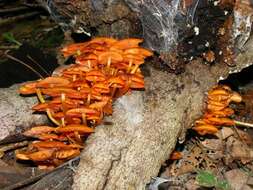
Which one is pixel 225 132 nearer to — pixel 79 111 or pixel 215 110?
pixel 215 110

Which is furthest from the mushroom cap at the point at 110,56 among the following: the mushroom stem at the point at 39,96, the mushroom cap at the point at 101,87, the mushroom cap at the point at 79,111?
the mushroom stem at the point at 39,96

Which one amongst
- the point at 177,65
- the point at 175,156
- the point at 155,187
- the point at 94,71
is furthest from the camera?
the point at 175,156

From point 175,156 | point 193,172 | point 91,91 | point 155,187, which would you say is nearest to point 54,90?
point 91,91

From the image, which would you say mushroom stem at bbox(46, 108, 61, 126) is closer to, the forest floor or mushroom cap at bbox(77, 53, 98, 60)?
the forest floor

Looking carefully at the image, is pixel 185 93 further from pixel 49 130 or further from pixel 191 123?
pixel 49 130

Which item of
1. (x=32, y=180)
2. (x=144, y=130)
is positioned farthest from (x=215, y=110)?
(x=32, y=180)

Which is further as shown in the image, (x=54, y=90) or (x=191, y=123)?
(x=191, y=123)

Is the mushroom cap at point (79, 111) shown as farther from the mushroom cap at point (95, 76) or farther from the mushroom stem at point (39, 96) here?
the mushroom stem at point (39, 96)
